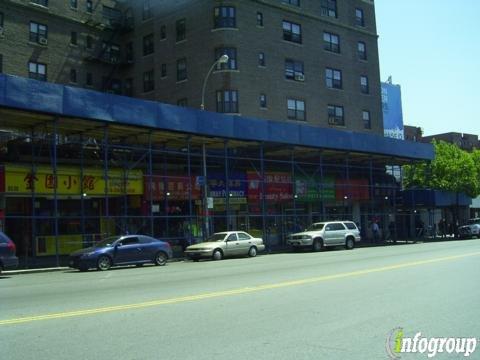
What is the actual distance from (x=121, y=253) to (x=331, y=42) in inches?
1227

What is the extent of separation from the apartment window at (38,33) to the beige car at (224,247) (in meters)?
22.8

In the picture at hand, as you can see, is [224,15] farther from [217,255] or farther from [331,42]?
[217,255]

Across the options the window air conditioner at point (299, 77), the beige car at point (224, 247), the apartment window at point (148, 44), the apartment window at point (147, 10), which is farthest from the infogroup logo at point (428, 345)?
the apartment window at point (147, 10)

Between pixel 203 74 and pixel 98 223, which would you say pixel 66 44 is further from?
pixel 98 223

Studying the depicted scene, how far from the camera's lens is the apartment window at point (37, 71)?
40.5 metres

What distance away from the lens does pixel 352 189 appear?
4109cm

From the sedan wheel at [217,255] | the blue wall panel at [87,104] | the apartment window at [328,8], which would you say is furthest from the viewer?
the apartment window at [328,8]

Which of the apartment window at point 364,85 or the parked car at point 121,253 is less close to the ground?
the apartment window at point 364,85

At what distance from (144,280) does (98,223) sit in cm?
1628

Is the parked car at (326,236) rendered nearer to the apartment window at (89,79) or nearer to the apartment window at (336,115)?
the apartment window at (336,115)

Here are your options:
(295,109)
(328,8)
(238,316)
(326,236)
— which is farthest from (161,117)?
(328,8)

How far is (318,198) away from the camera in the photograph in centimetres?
3828

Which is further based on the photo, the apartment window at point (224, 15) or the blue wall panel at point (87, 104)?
the apartment window at point (224, 15)

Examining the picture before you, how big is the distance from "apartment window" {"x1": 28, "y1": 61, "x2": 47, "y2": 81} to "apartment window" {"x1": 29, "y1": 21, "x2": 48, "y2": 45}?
171 cm
